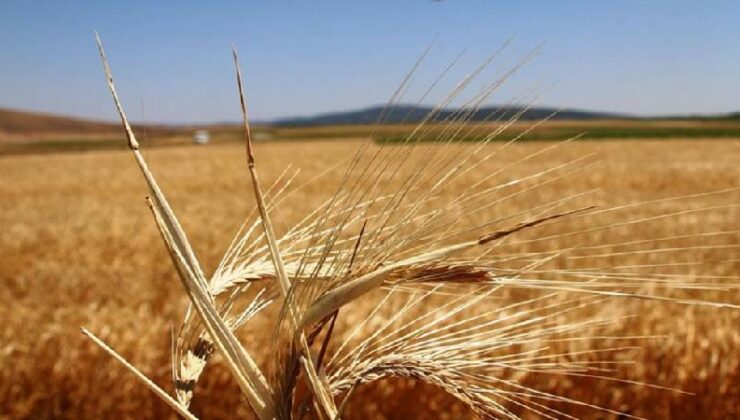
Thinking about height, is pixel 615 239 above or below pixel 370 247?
below

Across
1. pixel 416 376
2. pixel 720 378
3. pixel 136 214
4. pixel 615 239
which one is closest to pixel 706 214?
pixel 615 239

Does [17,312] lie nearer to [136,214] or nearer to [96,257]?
[96,257]

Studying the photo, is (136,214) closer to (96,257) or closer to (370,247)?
(96,257)

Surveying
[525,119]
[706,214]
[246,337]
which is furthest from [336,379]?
[706,214]

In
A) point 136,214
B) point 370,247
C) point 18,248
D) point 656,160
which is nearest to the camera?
point 370,247

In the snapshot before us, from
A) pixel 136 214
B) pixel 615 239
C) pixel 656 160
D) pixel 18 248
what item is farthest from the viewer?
pixel 656 160

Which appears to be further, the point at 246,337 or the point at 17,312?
the point at 17,312

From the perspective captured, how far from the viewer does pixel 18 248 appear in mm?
7059

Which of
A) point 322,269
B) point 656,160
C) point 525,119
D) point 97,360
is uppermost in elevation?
point 525,119

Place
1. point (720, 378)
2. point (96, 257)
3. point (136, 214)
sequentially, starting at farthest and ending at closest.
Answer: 1. point (136, 214)
2. point (96, 257)
3. point (720, 378)

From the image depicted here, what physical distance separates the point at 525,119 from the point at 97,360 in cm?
237

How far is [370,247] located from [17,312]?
317 cm

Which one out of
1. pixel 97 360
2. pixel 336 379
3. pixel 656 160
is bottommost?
pixel 656 160

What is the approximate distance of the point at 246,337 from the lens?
270 cm
